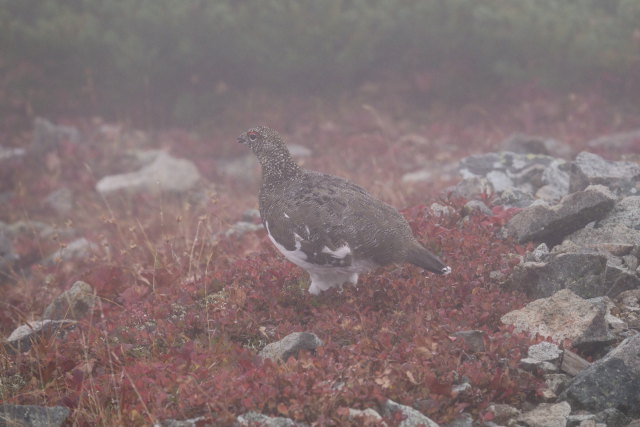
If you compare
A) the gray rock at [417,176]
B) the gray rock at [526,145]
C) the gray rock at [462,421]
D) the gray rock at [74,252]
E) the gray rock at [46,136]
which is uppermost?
the gray rock at [462,421]

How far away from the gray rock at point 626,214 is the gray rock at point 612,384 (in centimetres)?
225

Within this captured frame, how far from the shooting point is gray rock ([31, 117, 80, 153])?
45.9 ft

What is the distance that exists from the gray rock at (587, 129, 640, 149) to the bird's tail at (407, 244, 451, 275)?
768 cm

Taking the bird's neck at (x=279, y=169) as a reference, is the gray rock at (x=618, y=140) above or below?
below

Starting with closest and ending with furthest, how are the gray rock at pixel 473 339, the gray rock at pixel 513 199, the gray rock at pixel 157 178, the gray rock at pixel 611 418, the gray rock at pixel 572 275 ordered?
the gray rock at pixel 611 418 → the gray rock at pixel 473 339 → the gray rock at pixel 572 275 → the gray rock at pixel 513 199 → the gray rock at pixel 157 178

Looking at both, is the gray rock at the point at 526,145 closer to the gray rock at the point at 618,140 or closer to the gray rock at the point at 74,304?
the gray rock at the point at 618,140

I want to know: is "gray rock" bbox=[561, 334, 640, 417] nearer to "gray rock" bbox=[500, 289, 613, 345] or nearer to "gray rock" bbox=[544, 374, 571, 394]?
"gray rock" bbox=[544, 374, 571, 394]

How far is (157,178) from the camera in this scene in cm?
1261

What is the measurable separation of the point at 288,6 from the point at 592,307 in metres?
11.6

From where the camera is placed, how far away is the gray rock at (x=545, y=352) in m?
4.70

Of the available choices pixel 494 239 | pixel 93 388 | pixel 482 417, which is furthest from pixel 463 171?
pixel 93 388

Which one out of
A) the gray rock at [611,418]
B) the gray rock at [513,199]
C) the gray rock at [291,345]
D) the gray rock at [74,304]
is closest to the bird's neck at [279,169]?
the gray rock at [291,345]

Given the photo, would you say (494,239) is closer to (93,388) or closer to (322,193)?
(322,193)

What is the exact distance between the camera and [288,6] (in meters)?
15.0
